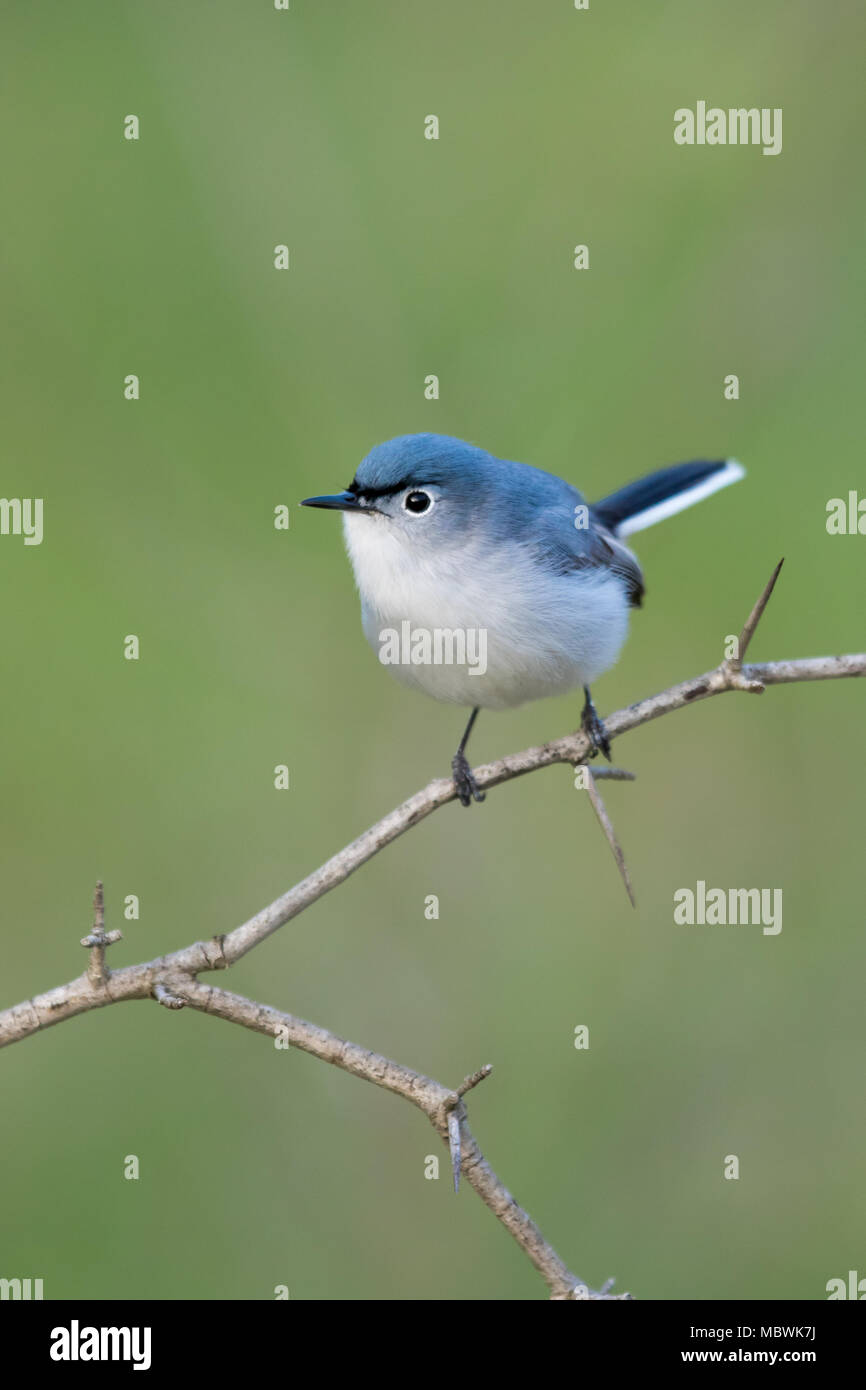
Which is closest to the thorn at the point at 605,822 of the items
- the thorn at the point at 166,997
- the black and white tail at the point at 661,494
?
the thorn at the point at 166,997

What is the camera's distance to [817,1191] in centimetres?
434

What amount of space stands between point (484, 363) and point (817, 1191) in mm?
2868

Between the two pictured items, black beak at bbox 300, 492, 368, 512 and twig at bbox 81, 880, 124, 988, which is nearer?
twig at bbox 81, 880, 124, 988

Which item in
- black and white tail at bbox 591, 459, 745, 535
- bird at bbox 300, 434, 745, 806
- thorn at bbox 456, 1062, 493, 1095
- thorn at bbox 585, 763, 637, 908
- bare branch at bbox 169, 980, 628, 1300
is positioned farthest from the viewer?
black and white tail at bbox 591, 459, 745, 535

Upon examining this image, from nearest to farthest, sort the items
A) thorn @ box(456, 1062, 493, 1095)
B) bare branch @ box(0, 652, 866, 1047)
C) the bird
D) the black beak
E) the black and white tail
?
thorn @ box(456, 1062, 493, 1095) → bare branch @ box(0, 652, 866, 1047) → the black beak → the bird → the black and white tail

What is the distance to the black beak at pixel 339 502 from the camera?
11.2 feet

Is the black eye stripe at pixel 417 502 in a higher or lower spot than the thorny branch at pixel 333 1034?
higher

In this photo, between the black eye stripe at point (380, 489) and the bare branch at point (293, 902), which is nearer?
the bare branch at point (293, 902)

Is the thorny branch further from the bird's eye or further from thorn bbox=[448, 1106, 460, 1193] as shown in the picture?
the bird's eye

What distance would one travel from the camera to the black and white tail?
14.9ft

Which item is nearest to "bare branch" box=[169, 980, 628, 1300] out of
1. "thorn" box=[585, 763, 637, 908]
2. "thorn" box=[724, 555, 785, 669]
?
"thorn" box=[585, 763, 637, 908]

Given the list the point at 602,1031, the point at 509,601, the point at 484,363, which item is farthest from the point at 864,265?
the point at 602,1031

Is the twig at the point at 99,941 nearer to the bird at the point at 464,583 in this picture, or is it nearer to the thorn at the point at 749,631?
the thorn at the point at 749,631

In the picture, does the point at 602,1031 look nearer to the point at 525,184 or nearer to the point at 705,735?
the point at 705,735
